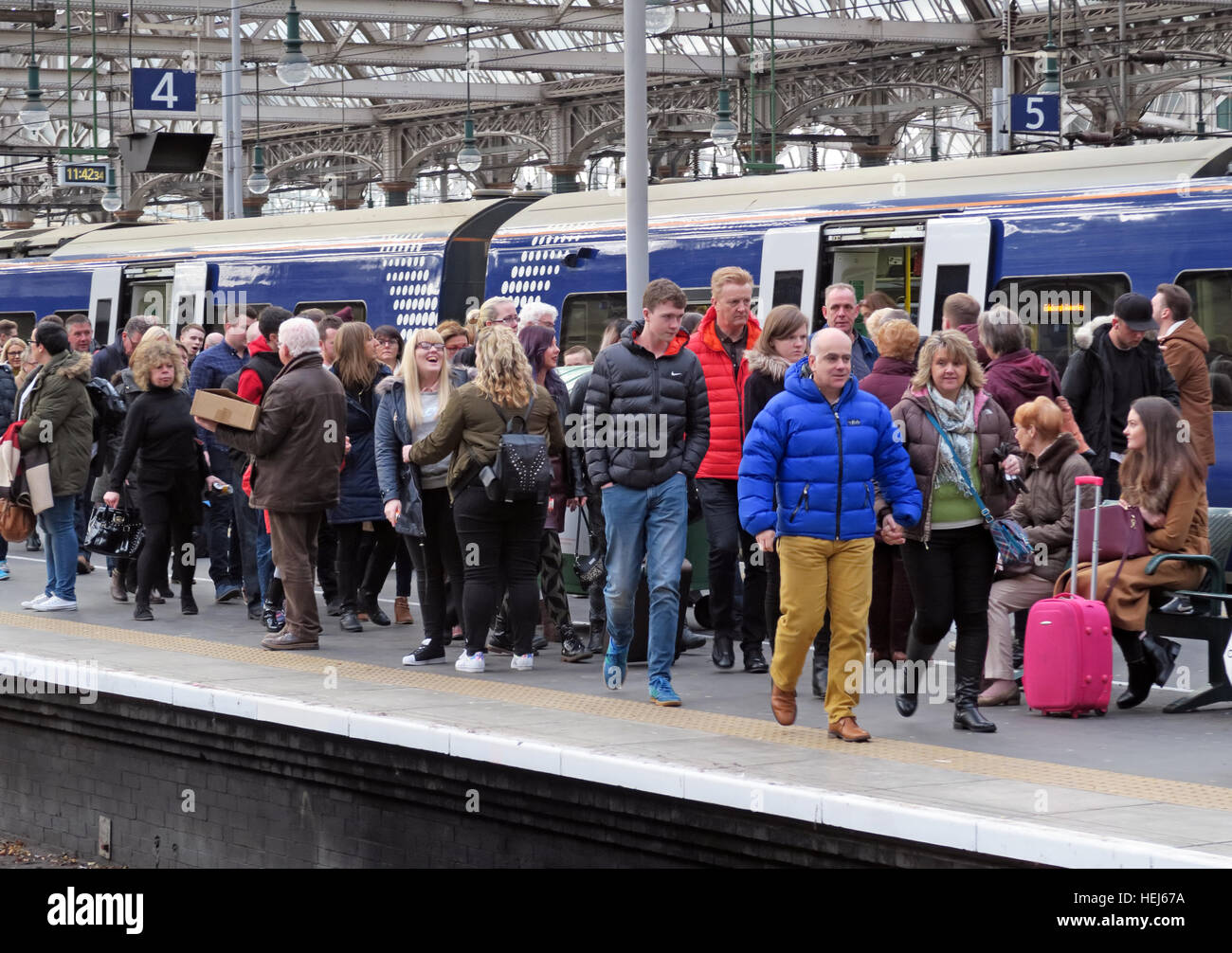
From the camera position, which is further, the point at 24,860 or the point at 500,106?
the point at 500,106

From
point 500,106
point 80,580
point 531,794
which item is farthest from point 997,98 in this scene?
point 531,794

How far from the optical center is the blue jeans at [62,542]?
12.1 metres

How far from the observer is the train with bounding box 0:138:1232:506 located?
12805mm

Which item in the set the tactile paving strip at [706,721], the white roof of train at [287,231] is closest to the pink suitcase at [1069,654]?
the tactile paving strip at [706,721]

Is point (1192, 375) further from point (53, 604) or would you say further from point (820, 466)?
point (53, 604)

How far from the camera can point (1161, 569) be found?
28.0ft

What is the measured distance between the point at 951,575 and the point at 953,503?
0.31 meters

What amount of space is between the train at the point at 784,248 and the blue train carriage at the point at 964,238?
0.5 inches

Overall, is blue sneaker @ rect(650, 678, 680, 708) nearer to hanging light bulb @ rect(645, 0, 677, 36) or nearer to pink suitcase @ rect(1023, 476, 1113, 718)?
pink suitcase @ rect(1023, 476, 1113, 718)

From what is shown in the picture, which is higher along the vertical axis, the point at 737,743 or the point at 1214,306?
the point at 1214,306

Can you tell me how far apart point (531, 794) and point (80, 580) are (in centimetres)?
758

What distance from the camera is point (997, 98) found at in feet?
90.9

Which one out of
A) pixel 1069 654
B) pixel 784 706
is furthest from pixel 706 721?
pixel 1069 654
